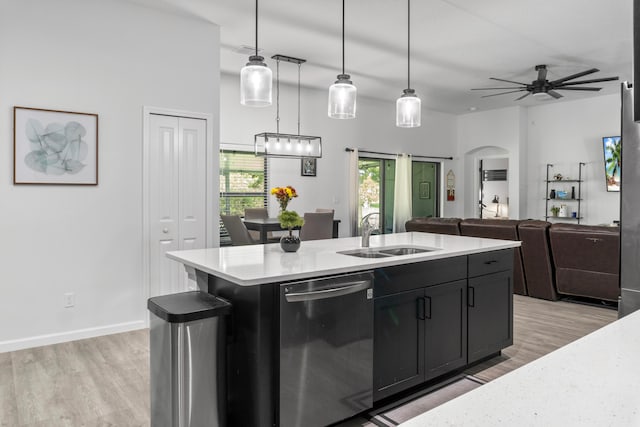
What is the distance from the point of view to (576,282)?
15.9ft

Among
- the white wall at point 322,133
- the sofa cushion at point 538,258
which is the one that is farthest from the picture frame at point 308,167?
the sofa cushion at point 538,258

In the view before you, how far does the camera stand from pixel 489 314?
10.6 ft

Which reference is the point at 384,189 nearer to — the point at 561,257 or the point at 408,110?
the point at 561,257

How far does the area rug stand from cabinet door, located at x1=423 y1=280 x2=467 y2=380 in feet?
0.33

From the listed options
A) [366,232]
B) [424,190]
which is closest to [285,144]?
[366,232]

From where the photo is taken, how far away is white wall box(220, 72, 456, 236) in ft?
21.3

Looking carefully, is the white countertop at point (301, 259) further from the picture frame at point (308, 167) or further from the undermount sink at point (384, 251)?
the picture frame at point (308, 167)

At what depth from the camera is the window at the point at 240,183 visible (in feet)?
21.2

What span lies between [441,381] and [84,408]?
2214 mm

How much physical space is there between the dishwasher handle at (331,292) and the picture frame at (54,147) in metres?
2.61

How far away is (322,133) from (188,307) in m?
5.59

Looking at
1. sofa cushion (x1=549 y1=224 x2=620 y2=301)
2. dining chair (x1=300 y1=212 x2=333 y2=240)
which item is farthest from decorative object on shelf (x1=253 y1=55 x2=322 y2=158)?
sofa cushion (x1=549 y1=224 x2=620 y2=301)

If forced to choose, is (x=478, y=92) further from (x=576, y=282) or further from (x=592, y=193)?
(x=576, y=282)

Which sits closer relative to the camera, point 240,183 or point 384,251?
point 384,251
